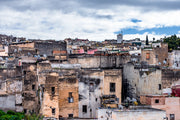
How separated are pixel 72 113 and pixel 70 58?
27.9ft

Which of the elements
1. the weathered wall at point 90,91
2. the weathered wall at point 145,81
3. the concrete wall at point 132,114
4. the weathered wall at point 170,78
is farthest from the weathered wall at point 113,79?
the concrete wall at point 132,114

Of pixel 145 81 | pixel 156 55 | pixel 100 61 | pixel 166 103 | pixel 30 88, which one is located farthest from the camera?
pixel 156 55

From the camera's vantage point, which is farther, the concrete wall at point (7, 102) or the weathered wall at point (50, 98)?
the concrete wall at point (7, 102)

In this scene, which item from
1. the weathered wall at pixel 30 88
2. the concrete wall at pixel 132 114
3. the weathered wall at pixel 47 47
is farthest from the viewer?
the weathered wall at pixel 47 47

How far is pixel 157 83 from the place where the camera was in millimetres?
31125

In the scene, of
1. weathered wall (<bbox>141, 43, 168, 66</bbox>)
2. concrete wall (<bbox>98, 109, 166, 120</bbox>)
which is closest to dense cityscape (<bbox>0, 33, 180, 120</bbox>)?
concrete wall (<bbox>98, 109, 166, 120</bbox>)

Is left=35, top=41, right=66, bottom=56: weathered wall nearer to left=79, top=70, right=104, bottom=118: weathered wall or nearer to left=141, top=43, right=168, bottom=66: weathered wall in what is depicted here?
left=141, top=43, right=168, bottom=66: weathered wall

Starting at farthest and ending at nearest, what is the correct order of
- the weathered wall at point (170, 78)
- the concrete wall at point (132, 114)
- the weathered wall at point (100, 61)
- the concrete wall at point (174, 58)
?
the concrete wall at point (174, 58) < the weathered wall at point (100, 61) < the weathered wall at point (170, 78) < the concrete wall at point (132, 114)

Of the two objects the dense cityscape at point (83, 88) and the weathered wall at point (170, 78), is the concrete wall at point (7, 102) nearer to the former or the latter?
the dense cityscape at point (83, 88)

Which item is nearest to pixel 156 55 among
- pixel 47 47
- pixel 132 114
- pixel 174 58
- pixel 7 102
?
pixel 174 58

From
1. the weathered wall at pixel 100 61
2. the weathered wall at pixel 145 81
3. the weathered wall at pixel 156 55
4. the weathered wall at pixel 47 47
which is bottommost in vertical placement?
the weathered wall at pixel 145 81

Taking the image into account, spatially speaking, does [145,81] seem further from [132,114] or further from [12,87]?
[12,87]

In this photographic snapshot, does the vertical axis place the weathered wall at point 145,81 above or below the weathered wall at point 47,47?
below

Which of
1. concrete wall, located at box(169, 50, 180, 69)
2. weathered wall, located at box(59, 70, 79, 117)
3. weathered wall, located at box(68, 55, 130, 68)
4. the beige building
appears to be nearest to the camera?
the beige building
